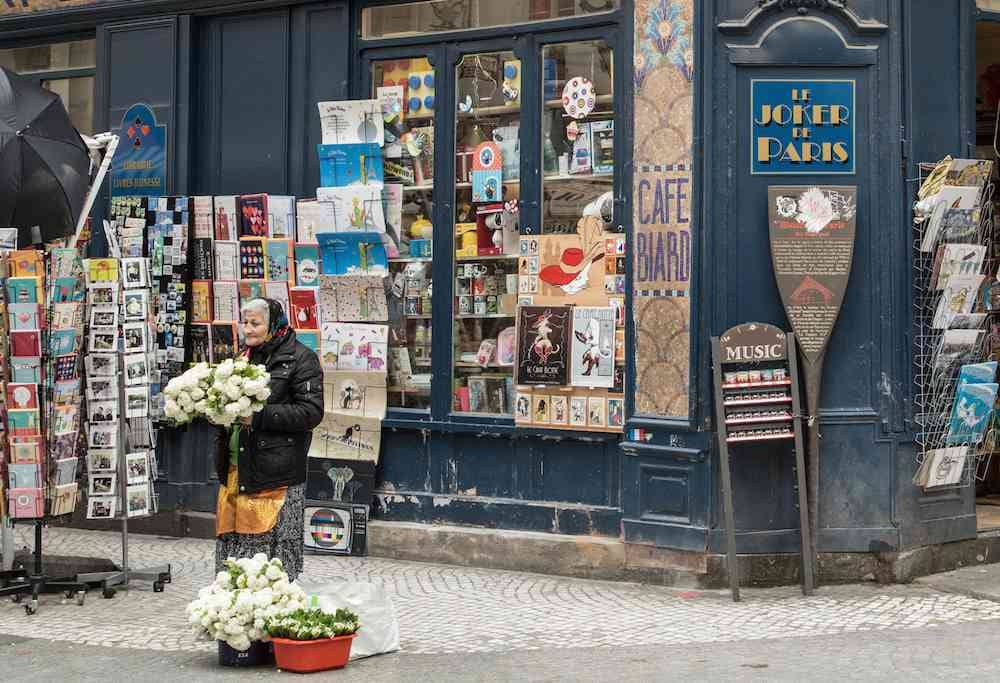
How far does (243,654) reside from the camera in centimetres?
726

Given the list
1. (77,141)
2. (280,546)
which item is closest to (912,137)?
(280,546)

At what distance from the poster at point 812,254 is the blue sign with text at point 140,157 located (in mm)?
5460

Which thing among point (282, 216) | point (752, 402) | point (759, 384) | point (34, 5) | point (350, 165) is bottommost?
point (752, 402)

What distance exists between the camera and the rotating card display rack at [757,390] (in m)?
8.88

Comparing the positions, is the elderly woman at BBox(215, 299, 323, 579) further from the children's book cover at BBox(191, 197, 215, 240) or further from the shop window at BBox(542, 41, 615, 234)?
the children's book cover at BBox(191, 197, 215, 240)

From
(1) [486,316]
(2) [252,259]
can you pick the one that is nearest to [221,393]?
(1) [486,316]

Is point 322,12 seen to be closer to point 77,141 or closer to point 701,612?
point 77,141

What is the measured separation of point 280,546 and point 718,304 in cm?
343

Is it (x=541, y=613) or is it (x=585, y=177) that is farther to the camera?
(x=585, y=177)

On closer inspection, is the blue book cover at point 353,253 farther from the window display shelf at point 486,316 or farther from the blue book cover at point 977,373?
the blue book cover at point 977,373

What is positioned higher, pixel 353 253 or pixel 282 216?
pixel 282 216

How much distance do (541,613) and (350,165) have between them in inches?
161

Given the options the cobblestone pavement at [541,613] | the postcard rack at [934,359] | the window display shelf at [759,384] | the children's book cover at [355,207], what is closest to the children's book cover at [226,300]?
the children's book cover at [355,207]

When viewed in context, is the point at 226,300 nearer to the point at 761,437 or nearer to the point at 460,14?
the point at 460,14
